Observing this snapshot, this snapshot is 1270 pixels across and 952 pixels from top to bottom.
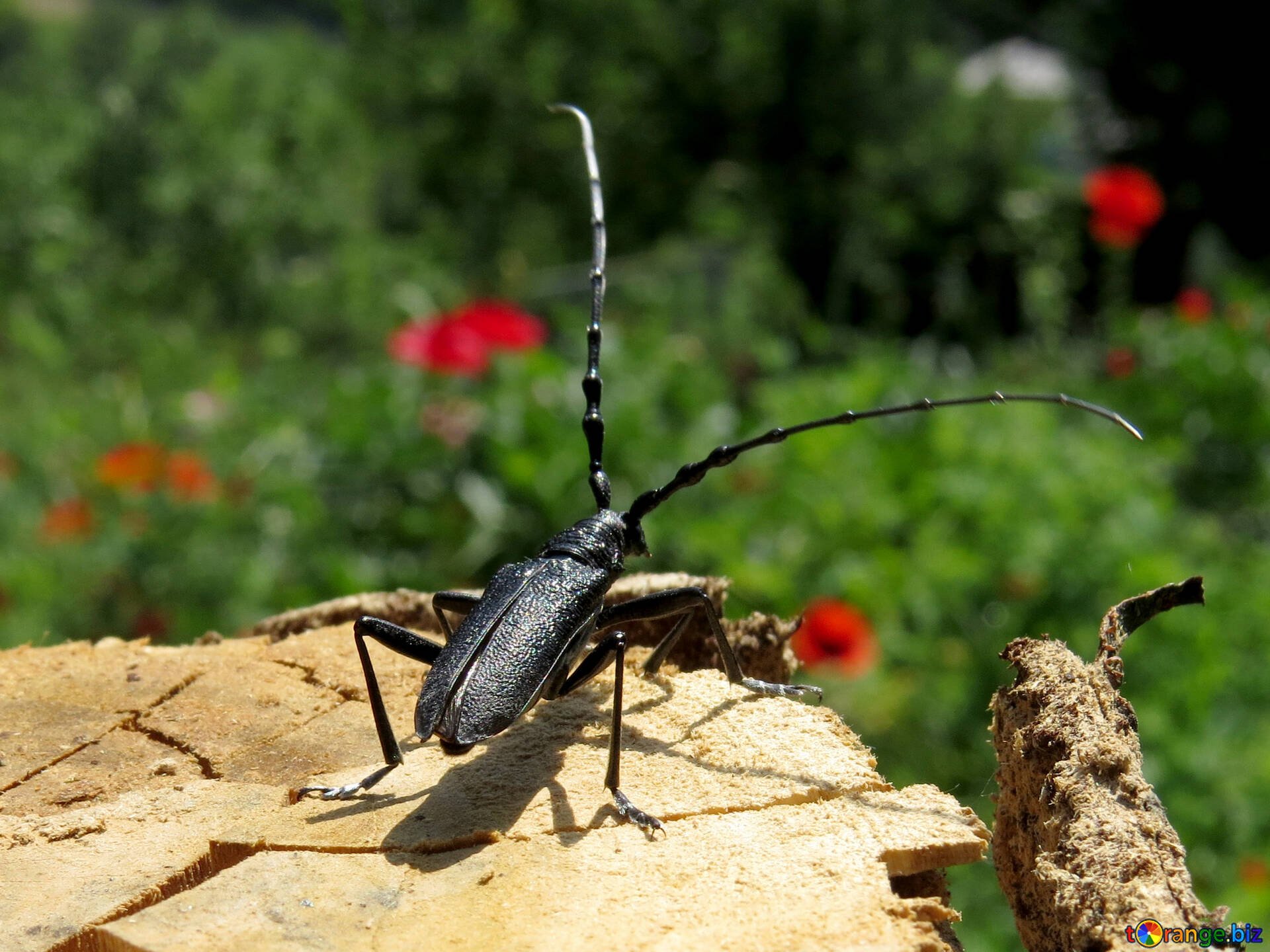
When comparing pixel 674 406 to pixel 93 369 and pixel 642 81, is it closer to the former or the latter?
pixel 642 81

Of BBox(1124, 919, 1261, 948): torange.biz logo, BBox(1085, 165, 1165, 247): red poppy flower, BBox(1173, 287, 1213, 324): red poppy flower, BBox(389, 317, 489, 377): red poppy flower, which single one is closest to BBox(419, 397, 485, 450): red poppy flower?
BBox(389, 317, 489, 377): red poppy flower

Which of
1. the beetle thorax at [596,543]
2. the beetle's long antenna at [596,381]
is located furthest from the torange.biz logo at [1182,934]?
the beetle's long antenna at [596,381]

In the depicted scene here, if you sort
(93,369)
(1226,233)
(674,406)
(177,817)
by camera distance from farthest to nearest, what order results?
(1226,233), (93,369), (674,406), (177,817)

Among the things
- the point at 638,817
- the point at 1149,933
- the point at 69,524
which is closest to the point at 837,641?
the point at 638,817

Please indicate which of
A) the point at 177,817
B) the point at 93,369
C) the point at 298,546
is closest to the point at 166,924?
the point at 177,817

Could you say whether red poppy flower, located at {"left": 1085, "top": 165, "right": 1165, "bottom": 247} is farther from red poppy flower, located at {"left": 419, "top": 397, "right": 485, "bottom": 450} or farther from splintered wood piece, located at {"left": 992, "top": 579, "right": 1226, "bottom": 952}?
splintered wood piece, located at {"left": 992, "top": 579, "right": 1226, "bottom": 952}

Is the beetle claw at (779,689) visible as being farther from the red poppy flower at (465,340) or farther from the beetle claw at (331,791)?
the red poppy flower at (465,340)

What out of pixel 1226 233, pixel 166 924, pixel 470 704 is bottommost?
pixel 166 924
